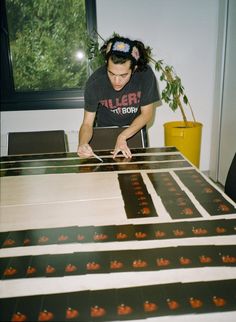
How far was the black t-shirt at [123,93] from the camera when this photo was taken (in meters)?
1.74

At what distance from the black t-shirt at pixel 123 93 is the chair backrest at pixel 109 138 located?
0.44 feet

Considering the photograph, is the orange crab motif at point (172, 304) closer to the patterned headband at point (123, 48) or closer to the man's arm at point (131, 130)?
the man's arm at point (131, 130)

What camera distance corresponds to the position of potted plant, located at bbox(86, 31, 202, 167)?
105 inches

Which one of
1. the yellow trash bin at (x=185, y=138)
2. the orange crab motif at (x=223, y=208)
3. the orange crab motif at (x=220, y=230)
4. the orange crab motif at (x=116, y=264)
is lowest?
the yellow trash bin at (x=185, y=138)

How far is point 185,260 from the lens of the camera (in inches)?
27.1

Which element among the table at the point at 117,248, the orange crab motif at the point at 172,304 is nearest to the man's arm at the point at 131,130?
the table at the point at 117,248

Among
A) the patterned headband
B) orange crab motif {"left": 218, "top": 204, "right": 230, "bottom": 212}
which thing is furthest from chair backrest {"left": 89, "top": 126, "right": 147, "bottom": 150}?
orange crab motif {"left": 218, "top": 204, "right": 230, "bottom": 212}

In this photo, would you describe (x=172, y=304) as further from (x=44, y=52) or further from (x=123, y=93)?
(x=44, y=52)

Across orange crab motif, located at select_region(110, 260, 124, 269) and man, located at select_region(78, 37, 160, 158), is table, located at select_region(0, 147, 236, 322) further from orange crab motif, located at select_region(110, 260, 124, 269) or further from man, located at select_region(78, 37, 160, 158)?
man, located at select_region(78, 37, 160, 158)

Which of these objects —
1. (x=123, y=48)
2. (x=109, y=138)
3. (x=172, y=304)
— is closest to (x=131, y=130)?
(x=109, y=138)

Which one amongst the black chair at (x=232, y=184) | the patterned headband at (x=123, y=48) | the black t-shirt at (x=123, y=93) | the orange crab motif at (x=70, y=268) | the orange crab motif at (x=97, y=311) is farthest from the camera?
the black t-shirt at (x=123, y=93)

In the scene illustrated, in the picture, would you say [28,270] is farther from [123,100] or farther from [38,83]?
[38,83]

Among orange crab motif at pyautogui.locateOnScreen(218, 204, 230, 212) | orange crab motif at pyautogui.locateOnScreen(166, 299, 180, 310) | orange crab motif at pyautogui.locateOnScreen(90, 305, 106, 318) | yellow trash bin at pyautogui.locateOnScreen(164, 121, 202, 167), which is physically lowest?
yellow trash bin at pyautogui.locateOnScreen(164, 121, 202, 167)

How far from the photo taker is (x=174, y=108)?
278 centimetres
